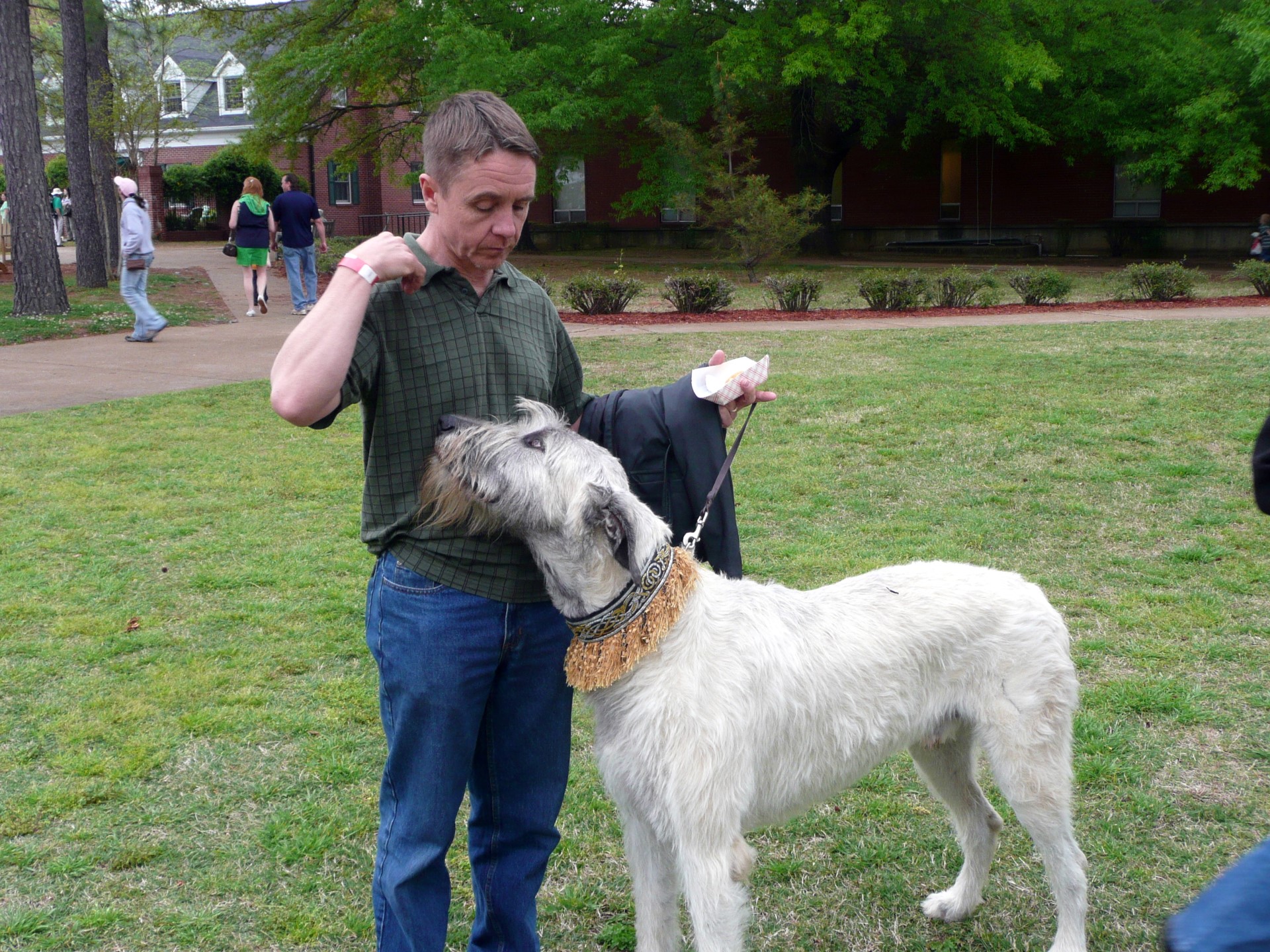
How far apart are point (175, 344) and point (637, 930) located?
14.3 metres

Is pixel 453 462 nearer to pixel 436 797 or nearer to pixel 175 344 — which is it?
pixel 436 797

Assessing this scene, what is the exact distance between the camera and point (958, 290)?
60.1 feet

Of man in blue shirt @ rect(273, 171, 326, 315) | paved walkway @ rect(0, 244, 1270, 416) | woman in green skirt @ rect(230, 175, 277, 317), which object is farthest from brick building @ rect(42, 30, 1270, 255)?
paved walkway @ rect(0, 244, 1270, 416)

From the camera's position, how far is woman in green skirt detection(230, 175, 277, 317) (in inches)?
668

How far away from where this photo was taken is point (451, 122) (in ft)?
7.86

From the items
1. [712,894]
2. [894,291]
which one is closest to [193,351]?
[894,291]

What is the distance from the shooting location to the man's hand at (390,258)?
2273 mm

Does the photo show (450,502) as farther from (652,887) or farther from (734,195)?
(734,195)

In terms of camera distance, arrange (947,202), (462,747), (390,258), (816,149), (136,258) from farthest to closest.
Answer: (947,202) < (816,149) < (136,258) < (462,747) < (390,258)

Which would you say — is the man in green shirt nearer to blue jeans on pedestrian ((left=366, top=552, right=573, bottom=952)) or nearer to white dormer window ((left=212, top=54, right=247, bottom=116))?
blue jeans on pedestrian ((left=366, top=552, right=573, bottom=952))

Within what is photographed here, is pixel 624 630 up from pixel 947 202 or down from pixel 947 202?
down

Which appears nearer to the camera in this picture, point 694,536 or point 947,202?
point 694,536

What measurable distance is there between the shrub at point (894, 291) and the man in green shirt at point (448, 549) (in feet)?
52.9

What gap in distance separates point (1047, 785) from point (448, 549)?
1.93 m
